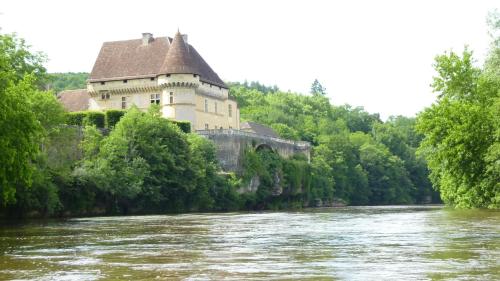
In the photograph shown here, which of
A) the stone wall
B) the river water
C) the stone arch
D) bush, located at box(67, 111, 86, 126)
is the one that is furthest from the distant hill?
the river water

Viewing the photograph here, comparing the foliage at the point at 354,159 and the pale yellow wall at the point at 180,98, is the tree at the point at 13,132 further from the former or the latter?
the foliage at the point at 354,159

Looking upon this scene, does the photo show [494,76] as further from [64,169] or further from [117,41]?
[117,41]

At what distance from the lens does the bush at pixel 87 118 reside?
235ft

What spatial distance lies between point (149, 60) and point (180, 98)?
5802mm

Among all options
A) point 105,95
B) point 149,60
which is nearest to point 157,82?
point 149,60

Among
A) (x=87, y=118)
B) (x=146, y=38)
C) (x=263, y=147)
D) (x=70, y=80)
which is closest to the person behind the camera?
(x=87, y=118)

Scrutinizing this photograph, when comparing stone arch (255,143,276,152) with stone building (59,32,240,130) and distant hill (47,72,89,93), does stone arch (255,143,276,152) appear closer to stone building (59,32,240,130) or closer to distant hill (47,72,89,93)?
stone building (59,32,240,130)

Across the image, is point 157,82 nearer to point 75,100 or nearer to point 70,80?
point 75,100

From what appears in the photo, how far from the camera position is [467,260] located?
18.2 m

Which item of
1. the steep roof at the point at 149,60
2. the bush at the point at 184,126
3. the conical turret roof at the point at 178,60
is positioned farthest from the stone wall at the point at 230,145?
the steep roof at the point at 149,60

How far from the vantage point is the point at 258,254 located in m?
20.7

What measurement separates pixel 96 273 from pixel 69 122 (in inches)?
2205

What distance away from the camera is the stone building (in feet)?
271

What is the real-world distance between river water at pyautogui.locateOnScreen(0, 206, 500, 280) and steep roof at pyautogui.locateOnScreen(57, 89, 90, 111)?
58581 mm
